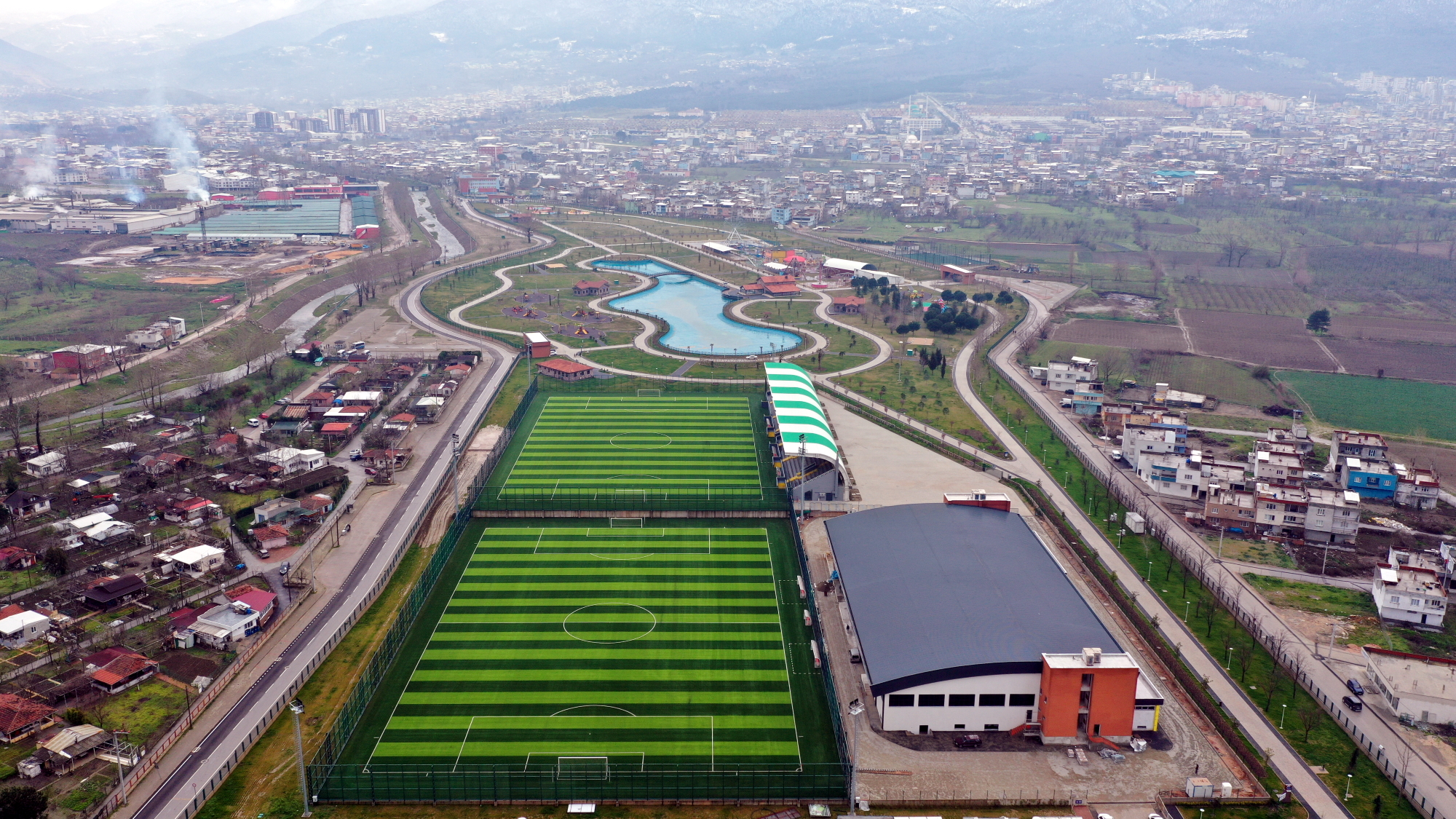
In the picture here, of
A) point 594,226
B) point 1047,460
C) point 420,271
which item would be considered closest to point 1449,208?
point 594,226

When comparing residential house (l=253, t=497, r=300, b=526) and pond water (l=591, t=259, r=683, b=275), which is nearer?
residential house (l=253, t=497, r=300, b=526)

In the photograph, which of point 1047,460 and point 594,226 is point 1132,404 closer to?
point 1047,460

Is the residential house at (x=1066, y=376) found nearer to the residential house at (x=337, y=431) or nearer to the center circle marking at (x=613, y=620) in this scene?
the center circle marking at (x=613, y=620)

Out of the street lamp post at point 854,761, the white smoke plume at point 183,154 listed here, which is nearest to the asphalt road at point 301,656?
the street lamp post at point 854,761

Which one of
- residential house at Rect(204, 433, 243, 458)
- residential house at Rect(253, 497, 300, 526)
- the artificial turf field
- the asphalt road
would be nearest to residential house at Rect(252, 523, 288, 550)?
residential house at Rect(253, 497, 300, 526)

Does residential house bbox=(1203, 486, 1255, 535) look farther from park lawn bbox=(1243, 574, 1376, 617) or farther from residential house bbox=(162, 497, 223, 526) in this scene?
residential house bbox=(162, 497, 223, 526)

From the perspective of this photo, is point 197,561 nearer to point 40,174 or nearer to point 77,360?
point 77,360
